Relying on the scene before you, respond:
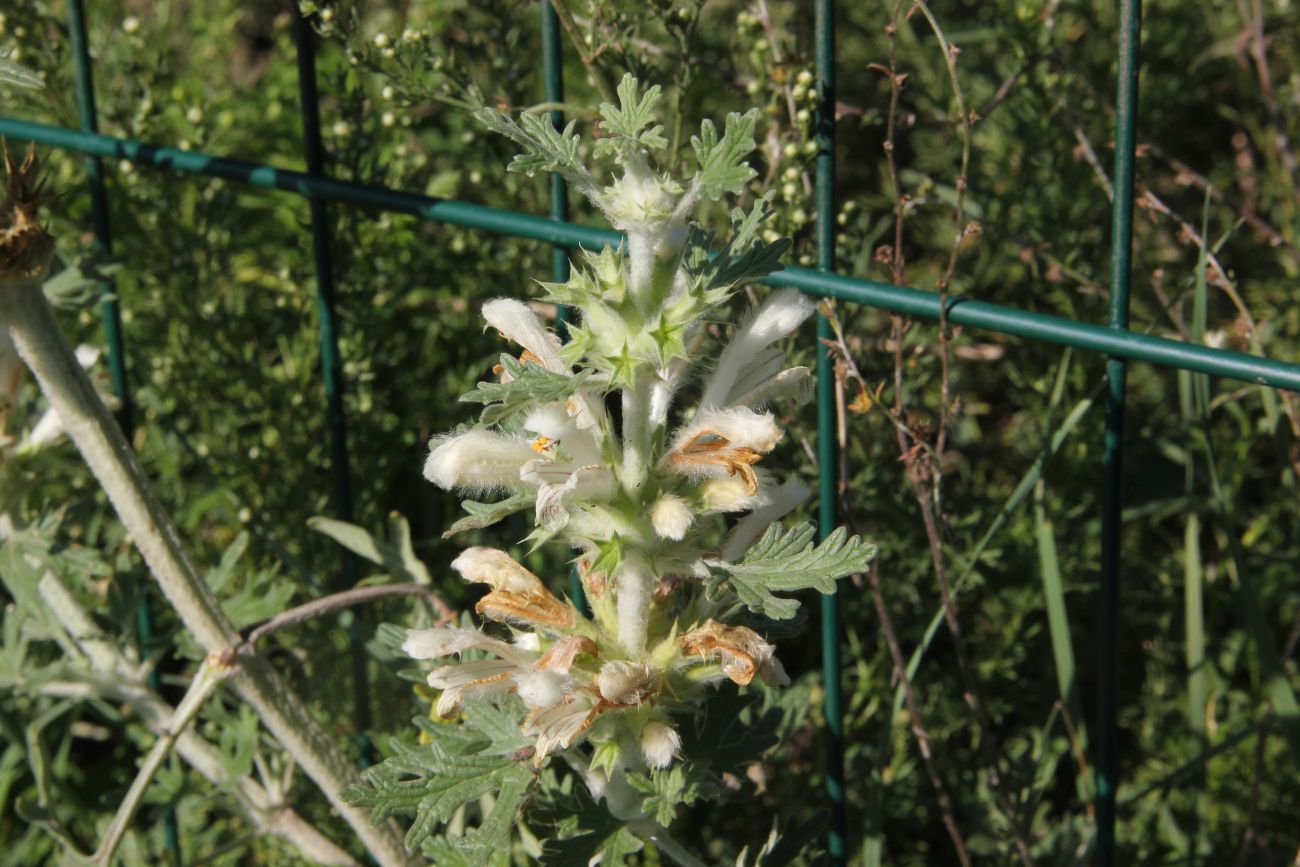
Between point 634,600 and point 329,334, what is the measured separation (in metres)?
0.88

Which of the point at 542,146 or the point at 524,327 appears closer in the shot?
the point at 542,146

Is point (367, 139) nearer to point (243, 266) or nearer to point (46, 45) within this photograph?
point (46, 45)

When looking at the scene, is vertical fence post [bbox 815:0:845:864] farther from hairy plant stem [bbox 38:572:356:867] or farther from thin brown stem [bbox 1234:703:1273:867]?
hairy plant stem [bbox 38:572:356:867]

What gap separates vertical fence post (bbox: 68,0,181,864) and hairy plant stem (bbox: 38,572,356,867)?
0.06 m

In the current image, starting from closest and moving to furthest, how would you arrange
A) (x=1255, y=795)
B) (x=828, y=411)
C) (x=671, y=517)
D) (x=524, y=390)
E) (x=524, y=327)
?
(x=524, y=390)
(x=671, y=517)
(x=524, y=327)
(x=828, y=411)
(x=1255, y=795)

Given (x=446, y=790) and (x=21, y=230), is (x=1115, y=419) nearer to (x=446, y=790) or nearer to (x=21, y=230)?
(x=446, y=790)

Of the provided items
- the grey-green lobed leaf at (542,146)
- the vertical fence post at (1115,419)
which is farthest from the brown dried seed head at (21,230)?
the vertical fence post at (1115,419)

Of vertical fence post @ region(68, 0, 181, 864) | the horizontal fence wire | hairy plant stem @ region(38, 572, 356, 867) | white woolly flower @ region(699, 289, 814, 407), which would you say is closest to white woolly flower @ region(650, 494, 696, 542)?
white woolly flower @ region(699, 289, 814, 407)

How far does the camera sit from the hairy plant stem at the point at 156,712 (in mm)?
2141

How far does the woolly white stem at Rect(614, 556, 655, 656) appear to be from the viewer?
1.46m

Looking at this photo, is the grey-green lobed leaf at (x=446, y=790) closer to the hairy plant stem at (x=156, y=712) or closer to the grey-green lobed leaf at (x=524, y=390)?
the grey-green lobed leaf at (x=524, y=390)

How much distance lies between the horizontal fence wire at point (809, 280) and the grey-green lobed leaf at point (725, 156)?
384 mm

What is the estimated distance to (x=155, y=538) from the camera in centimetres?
186

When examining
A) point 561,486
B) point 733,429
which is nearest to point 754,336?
point 733,429
